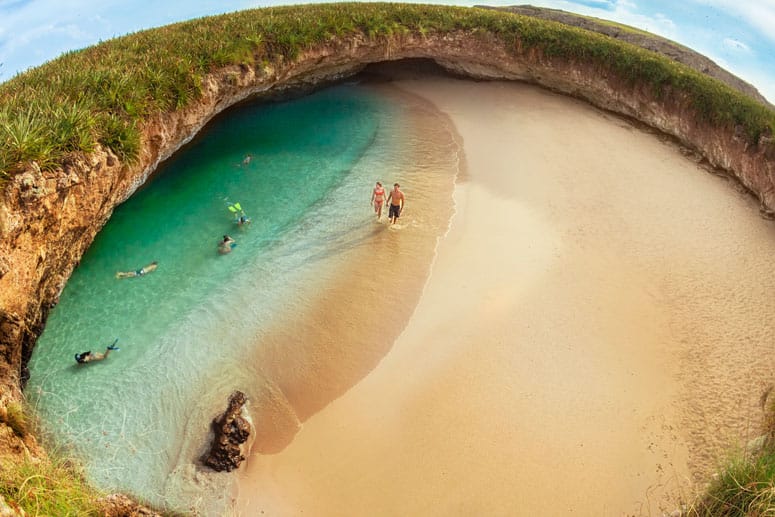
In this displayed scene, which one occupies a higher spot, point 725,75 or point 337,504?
point 725,75

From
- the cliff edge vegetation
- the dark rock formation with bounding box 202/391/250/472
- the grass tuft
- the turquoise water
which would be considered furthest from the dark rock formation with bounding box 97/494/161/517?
the dark rock formation with bounding box 202/391/250/472

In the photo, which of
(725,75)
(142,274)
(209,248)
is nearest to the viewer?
(142,274)

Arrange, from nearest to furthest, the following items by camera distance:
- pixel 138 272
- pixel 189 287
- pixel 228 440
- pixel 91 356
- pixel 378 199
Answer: pixel 228 440 < pixel 91 356 < pixel 189 287 < pixel 138 272 < pixel 378 199

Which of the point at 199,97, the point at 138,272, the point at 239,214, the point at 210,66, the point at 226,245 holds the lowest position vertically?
the point at 138,272

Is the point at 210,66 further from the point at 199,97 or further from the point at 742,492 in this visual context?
the point at 742,492

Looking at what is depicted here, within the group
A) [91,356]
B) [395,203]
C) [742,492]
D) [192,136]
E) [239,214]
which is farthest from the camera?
[192,136]

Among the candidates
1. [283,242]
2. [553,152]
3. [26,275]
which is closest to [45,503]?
[26,275]

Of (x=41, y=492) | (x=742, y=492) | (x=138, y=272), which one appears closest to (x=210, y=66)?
(x=138, y=272)

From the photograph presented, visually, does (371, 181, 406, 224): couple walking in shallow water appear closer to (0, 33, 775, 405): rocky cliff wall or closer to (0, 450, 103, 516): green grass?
(0, 33, 775, 405): rocky cliff wall

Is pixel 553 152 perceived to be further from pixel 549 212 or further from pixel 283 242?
pixel 283 242
